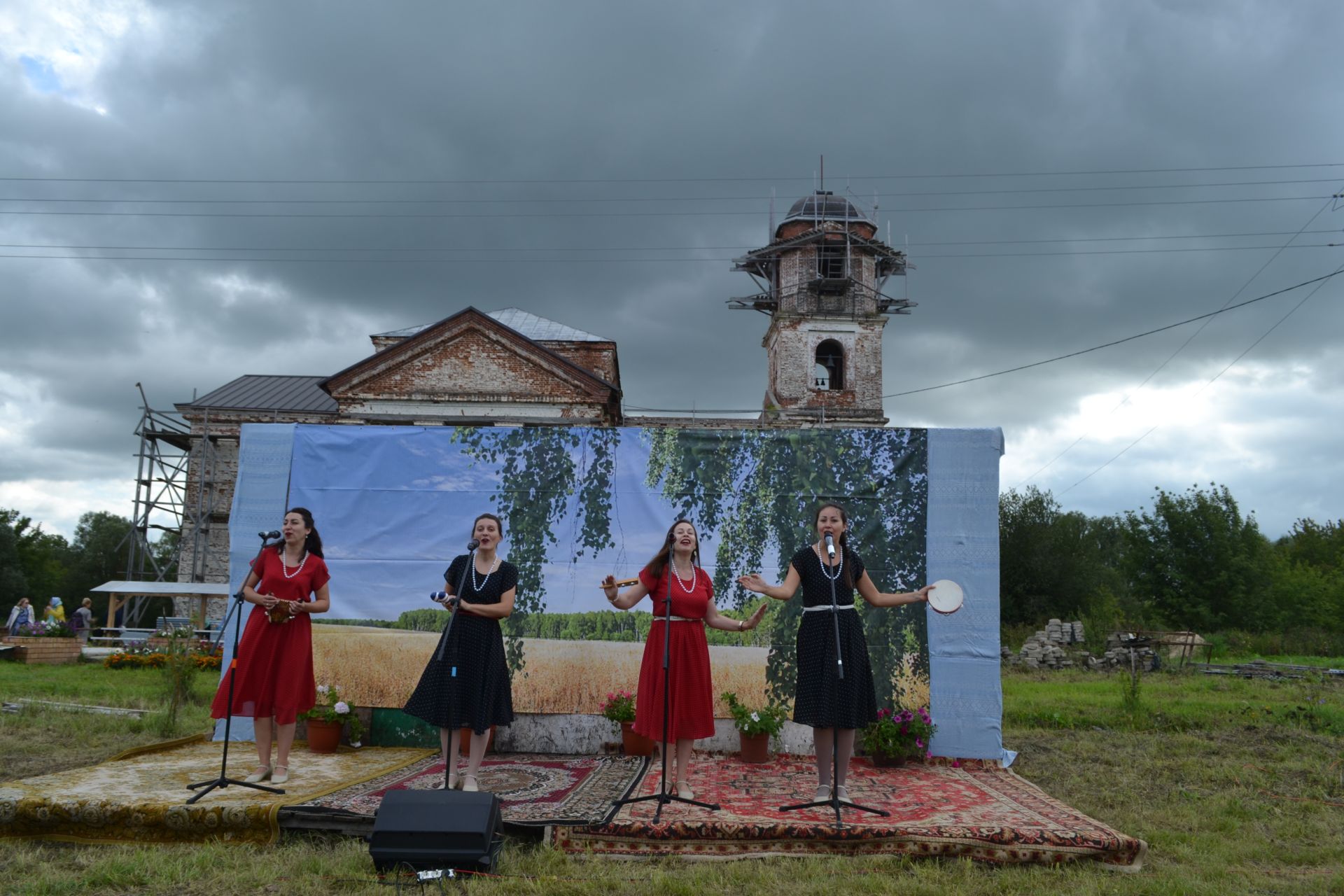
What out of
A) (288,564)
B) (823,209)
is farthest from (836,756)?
(823,209)

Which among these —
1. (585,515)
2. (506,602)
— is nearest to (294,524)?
(506,602)

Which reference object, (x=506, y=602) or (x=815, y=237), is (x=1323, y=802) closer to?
(x=506, y=602)

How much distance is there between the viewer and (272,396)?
97.8ft

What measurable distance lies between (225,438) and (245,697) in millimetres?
26151

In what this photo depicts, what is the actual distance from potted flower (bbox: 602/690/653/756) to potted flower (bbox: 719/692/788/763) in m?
0.71

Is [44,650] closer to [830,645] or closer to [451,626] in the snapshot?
[451,626]

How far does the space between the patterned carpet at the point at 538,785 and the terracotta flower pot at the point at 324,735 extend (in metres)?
0.86

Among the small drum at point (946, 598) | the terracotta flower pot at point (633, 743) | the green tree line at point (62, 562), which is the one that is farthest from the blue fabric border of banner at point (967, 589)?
the green tree line at point (62, 562)

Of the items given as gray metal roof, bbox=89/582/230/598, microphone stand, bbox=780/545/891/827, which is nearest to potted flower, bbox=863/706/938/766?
microphone stand, bbox=780/545/891/827

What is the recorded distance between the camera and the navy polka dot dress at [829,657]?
5.09 m

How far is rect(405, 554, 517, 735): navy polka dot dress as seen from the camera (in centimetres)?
526

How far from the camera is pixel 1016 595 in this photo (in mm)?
36844

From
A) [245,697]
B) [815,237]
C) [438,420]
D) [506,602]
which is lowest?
[245,697]

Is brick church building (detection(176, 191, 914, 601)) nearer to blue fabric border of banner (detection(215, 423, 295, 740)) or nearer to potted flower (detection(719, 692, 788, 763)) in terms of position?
blue fabric border of banner (detection(215, 423, 295, 740))
